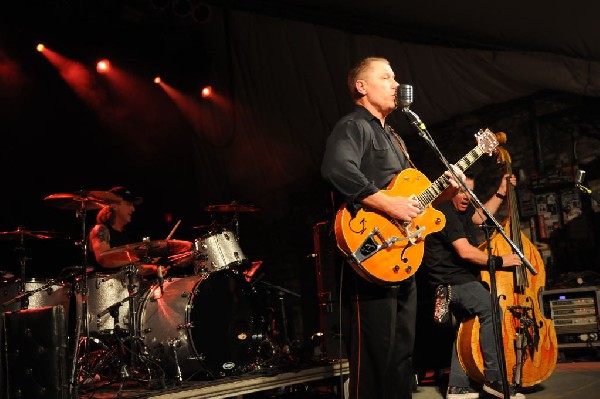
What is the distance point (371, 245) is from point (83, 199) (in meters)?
3.56

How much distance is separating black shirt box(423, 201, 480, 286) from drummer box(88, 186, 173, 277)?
7.97 ft

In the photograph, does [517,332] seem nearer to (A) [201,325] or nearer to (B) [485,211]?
(B) [485,211]

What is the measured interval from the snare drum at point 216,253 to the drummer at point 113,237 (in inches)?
16.1

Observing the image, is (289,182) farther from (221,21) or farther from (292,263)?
(221,21)

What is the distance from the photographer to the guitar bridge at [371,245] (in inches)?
126

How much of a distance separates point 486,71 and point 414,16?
3.63 ft

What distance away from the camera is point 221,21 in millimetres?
10891

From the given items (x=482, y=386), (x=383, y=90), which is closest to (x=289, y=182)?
(x=482, y=386)

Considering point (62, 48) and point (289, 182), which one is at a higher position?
point (62, 48)

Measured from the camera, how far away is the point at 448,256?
17.2 ft

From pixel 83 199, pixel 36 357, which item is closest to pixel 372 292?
pixel 36 357

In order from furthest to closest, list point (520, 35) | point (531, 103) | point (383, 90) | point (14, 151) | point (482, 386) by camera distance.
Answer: point (14, 151) → point (531, 103) → point (520, 35) → point (482, 386) → point (383, 90)

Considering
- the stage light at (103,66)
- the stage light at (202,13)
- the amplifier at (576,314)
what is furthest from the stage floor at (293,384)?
the stage light at (202,13)

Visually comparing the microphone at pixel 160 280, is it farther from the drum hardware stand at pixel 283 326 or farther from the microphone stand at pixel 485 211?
the microphone stand at pixel 485 211
